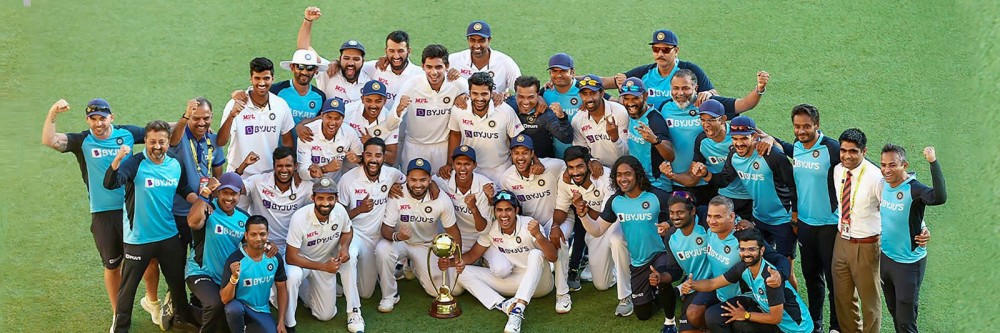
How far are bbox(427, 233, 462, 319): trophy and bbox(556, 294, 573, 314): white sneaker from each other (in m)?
0.80

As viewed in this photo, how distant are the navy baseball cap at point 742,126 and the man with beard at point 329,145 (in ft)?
10.0

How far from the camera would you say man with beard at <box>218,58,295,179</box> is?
1062cm

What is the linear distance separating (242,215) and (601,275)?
301 cm

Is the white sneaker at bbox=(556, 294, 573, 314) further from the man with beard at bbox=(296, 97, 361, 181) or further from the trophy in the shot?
the man with beard at bbox=(296, 97, 361, 181)

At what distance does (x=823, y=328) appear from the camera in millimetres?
10180

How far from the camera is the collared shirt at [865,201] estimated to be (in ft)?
30.3

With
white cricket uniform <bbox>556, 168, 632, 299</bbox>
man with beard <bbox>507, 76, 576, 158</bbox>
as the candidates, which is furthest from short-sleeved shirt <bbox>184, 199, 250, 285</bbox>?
white cricket uniform <bbox>556, 168, 632, 299</bbox>

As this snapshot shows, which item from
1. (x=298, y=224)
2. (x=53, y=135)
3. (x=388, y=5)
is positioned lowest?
(x=298, y=224)

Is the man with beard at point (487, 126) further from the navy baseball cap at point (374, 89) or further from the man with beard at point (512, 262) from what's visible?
the navy baseball cap at point (374, 89)

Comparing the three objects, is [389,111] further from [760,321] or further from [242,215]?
[760,321]


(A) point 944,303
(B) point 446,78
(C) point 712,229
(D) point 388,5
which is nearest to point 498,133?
(B) point 446,78

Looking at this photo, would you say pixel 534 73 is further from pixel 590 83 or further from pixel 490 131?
pixel 590 83

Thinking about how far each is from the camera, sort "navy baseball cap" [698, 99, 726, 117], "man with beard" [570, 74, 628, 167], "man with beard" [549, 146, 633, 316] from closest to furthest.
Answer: "navy baseball cap" [698, 99, 726, 117] < "man with beard" [549, 146, 633, 316] < "man with beard" [570, 74, 628, 167]

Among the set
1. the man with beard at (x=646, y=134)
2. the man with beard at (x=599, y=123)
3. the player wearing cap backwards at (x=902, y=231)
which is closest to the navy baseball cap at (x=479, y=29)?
the man with beard at (x=599, y=123)
